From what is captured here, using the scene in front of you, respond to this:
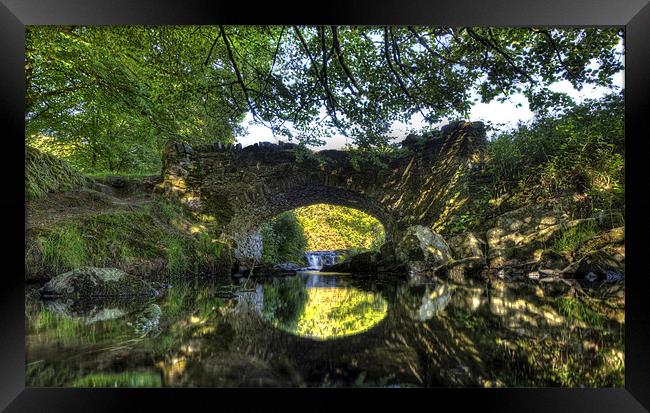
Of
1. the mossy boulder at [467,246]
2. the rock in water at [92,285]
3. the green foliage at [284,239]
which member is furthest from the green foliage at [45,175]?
the mossy boulder at [467,246]

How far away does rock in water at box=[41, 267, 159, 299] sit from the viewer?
8.13 feet

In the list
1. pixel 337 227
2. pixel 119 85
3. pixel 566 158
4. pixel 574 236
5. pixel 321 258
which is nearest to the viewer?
pixel 574 236

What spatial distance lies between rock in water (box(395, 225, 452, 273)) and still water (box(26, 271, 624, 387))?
11.8ft

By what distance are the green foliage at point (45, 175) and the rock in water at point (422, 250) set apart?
5679 millimetres

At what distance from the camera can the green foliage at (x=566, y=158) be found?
15.1 ft

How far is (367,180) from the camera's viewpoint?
6.81 metres

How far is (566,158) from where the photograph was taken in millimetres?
5441

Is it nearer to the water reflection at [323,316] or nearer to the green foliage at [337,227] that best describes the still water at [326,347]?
the water reflection at [323,316]

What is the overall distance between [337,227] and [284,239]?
13.6 ft

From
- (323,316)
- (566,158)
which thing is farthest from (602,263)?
(323,316)

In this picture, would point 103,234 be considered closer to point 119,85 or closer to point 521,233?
point 119,85

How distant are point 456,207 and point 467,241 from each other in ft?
3.23

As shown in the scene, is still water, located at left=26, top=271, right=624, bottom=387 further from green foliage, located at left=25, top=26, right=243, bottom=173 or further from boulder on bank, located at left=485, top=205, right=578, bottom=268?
boulder on bank, located at left=485, top=205, right=578, bottom=268
